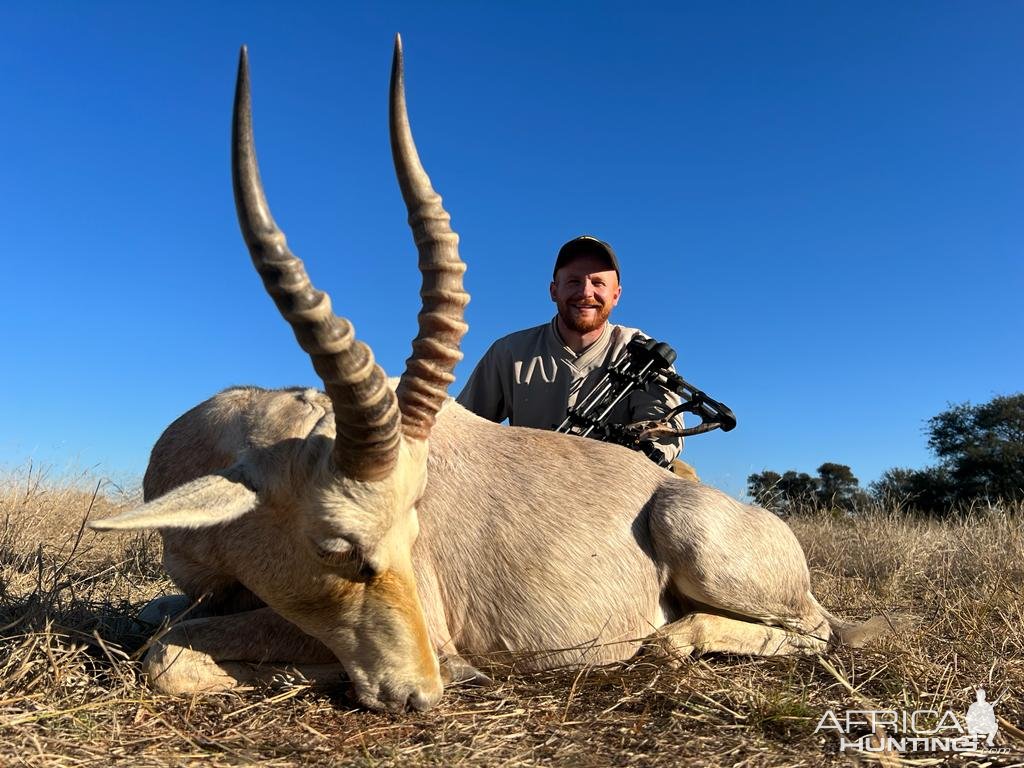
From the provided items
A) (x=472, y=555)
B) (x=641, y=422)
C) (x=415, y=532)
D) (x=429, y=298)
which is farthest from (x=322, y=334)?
(x=641, y=422)

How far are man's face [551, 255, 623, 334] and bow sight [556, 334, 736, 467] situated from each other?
83 centimetres

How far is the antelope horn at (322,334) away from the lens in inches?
101

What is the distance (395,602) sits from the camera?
332 centimetres

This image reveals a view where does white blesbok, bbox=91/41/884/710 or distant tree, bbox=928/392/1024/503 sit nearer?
white blesbok, bbox=91/41/884/710

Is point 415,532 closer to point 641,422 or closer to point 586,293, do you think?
point 641,422

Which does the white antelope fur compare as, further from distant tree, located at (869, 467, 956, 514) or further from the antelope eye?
distant tree, located at (869, 467, 956, 514)

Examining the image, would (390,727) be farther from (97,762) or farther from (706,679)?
(706,679)

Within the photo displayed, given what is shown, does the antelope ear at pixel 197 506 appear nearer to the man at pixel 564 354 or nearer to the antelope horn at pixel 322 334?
the antelope horn at pixel 322 334

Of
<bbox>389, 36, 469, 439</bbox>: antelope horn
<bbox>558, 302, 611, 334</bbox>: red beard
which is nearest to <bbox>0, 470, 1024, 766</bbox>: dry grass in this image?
<bbox>389, 36, 469, 439</bbox>: antelope horn

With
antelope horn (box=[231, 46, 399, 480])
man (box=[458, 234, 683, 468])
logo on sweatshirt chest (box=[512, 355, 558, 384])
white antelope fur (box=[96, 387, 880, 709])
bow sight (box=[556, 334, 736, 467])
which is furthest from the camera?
logo on sweatshirt chest (box=[512, 355, 558, 384])

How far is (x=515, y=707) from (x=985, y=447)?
22.5m

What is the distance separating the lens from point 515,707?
349cm

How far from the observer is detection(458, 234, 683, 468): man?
7.18 meters

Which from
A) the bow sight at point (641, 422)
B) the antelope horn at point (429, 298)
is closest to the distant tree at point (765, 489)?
the bow sight at point (641, 422)
